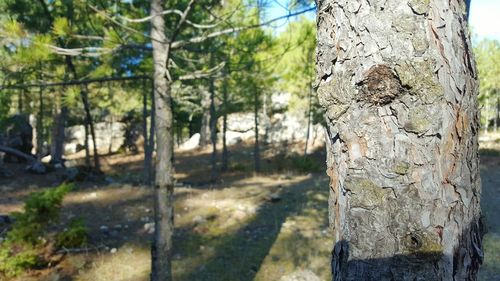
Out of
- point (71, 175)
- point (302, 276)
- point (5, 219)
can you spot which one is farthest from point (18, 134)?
point (302, 276)

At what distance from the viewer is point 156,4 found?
16.7 feet

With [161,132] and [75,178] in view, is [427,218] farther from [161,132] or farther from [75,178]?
[75,178]

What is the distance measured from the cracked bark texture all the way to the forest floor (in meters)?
5.60

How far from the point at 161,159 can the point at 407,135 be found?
4.31 meters

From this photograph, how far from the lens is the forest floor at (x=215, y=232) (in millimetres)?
7023

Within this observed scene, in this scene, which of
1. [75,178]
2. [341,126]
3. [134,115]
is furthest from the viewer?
[134,115]

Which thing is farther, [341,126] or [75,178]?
[75,178]

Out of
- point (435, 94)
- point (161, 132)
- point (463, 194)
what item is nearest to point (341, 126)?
point (435, 94)

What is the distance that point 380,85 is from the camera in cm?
120

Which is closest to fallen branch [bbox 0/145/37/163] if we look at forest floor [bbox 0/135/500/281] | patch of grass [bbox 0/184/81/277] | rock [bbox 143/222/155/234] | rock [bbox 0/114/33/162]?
patch of grass [bbox 0/184/81/277]

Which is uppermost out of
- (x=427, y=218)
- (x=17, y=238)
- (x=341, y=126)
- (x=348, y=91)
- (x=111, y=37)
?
(x=111, y=37)

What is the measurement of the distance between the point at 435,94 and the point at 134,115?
110 ft

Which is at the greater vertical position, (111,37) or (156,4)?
(156,4)

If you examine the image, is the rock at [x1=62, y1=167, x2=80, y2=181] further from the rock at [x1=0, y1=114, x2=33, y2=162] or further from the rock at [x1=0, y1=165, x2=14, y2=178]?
the rock at [x1=0, y1=114, x2=33, y2=162]
